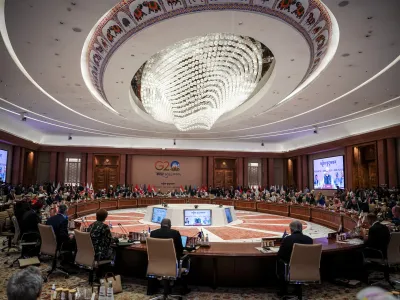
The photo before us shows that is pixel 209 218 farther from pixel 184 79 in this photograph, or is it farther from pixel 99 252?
pixel 99 252

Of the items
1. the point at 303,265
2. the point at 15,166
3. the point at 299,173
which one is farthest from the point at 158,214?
the point at 299,173

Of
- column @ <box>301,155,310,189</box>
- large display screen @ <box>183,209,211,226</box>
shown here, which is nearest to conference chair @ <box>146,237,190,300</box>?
large display screen @ <box>183,209,211,226</box>

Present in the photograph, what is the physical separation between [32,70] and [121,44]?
116 inches

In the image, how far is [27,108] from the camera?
12.5 metres

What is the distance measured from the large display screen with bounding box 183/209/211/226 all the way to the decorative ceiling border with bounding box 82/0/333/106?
246 inches

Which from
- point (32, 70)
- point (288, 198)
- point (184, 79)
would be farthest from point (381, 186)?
point (32, 70)

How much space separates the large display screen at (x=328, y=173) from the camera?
59.0 ft

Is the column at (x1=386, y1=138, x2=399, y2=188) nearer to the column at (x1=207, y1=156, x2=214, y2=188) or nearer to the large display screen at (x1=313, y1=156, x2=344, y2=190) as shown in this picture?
the large display screen at (x1=313, y1=156, x2=344, y2=190)

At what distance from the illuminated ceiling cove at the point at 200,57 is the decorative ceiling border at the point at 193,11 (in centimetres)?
2

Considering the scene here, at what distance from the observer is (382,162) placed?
14.0 meters

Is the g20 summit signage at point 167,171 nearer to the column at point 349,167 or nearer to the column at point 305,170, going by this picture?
the column at point 305,170

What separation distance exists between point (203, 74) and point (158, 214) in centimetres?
615

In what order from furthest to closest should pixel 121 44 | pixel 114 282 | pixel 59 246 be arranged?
pixel 121 44, pixel 59 246, pixel 114 282

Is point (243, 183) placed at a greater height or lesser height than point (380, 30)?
lesser
